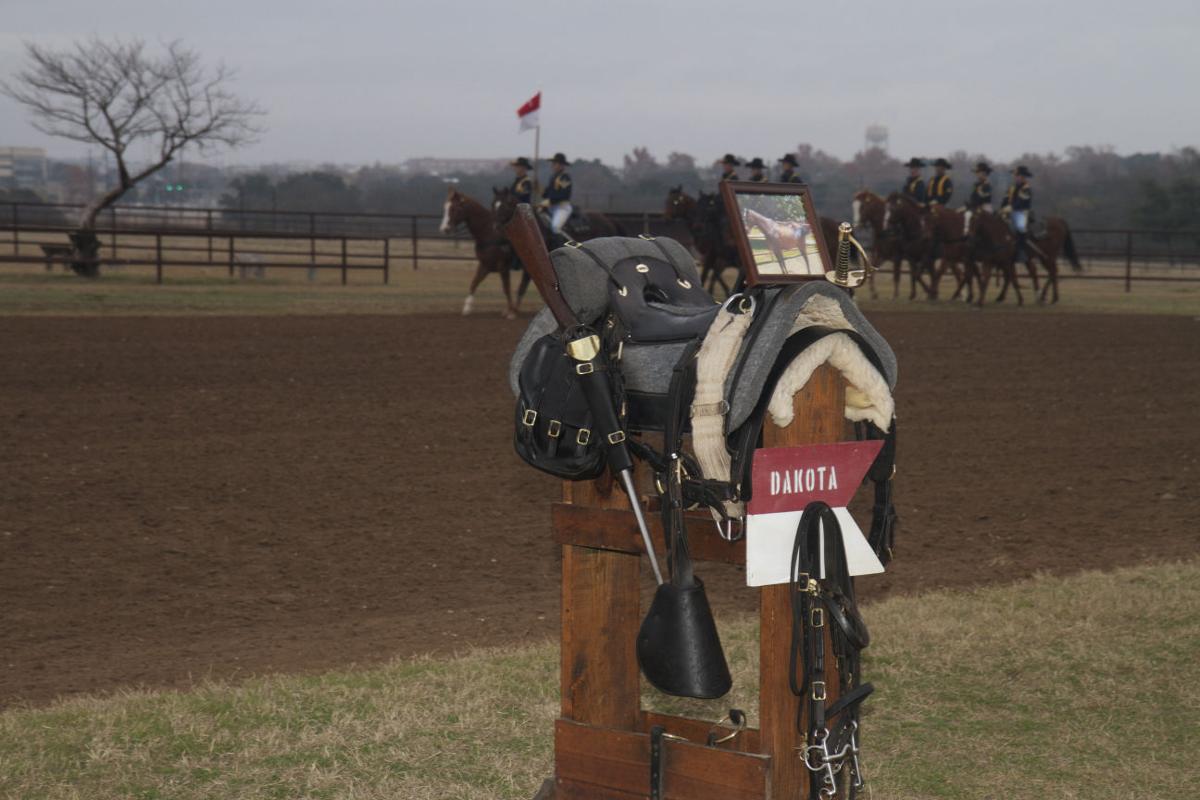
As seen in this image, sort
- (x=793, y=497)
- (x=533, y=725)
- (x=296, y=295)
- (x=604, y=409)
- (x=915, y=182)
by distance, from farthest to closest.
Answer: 1. (x=915, y=182)
2. (x=296, y=295)
3. (x=533, y=725)
4. (x=604, y=409)
5. (x=793, y=497)

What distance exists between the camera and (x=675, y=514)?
342 cm

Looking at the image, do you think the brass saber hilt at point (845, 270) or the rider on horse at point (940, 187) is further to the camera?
the rider on horse at point (940, 187)

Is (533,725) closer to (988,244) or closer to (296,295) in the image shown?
(296,295)

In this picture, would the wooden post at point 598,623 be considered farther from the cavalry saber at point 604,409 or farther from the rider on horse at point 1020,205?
the rider on horse at point 1020,205

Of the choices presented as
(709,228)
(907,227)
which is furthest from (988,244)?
(709,228)

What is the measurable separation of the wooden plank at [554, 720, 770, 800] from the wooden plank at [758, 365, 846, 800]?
0.06 metres

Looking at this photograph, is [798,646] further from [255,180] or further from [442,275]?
[255,180]

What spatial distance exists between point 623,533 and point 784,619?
48 centimetres

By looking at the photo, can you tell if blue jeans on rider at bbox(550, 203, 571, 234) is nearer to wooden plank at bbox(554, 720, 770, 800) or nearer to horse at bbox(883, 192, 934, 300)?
horse at bbox(883, 192, 934, 300)

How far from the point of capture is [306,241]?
40.4 metres

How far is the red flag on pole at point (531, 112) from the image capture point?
27500 millimetres

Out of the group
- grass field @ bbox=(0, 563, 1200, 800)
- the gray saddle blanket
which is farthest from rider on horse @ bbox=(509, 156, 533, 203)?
the gray saddle blanket

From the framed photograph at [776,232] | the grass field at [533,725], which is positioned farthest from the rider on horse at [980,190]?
the framed photograph at [776,232]

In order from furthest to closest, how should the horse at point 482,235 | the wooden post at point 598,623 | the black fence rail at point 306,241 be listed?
the black fence rail at point 306,241, the horse at point 482,235, the wooden post at point 598,623
